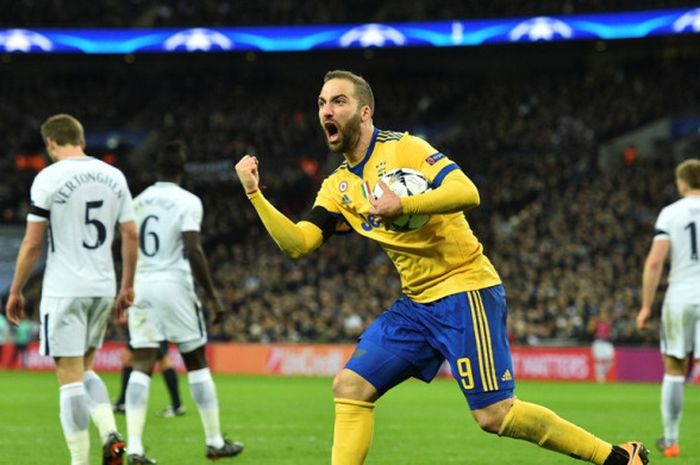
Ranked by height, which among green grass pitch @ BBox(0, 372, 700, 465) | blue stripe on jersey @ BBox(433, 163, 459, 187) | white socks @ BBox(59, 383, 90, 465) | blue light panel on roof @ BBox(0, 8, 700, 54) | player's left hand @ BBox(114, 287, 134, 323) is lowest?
green grass pitch @ BBox(0, 372, 700, 465)

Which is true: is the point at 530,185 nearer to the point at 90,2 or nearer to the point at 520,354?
the point at 520,354

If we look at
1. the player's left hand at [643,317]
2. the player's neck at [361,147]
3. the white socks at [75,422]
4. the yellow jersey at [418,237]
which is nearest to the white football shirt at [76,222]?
the white socks at [75,422]

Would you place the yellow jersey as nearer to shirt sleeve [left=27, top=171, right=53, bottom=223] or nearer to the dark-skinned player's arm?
shirt sleeve [left=27, top=171, right=53, bottom=223]

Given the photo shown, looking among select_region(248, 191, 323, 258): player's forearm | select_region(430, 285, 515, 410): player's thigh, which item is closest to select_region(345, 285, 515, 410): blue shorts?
select_region(430, 285, 515, 410): player's thigh

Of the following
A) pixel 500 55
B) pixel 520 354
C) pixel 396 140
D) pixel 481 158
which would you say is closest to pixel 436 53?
pixel 500 55

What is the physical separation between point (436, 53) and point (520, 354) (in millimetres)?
17811

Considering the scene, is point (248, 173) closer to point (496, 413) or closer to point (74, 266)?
point (496, 413)

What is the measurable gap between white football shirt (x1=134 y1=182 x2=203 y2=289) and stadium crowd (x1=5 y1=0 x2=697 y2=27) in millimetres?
28388

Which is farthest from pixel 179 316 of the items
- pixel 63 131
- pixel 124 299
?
pixel 63 131

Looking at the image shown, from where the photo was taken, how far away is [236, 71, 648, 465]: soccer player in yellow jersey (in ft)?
21.7

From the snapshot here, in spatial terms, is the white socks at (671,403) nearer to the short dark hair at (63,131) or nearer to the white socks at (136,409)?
the white socks at (136,409)

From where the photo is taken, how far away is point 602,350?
88.9ft

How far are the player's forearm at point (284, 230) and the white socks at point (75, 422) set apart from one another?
2.05m

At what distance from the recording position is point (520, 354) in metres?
28.1
